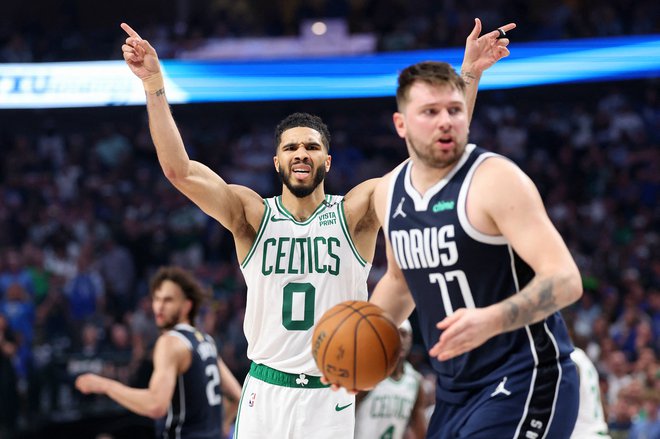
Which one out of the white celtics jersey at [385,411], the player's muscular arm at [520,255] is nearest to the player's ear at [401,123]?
the player's muscular arm at [520,255]

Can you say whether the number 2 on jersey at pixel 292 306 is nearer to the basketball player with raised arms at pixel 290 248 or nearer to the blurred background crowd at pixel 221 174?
the basketball player with raised arms at pixel 290 248

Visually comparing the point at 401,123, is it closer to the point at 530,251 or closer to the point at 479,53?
the point at 530,251

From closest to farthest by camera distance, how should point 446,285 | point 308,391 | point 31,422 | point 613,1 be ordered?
point 446,285, point 308,391, point 31,422, point 613,1

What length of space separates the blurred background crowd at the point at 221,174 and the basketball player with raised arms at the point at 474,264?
25.4 ft

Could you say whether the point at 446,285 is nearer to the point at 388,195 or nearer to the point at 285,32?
the point at 388,195

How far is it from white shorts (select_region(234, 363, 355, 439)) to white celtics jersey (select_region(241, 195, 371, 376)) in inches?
3.3

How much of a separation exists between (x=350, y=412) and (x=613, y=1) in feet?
45.0

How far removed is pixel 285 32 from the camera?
17500 mm

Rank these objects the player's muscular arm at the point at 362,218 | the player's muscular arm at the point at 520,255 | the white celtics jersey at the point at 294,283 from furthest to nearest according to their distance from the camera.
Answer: the player's muscular arm at the point at 362,218 < the white celtics jersey at the point at 294,283 < the player's muscular arm at the point at 520,255

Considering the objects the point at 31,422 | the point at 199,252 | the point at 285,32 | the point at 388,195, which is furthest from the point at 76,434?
the point at 285,32

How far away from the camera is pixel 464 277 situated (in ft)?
12.1

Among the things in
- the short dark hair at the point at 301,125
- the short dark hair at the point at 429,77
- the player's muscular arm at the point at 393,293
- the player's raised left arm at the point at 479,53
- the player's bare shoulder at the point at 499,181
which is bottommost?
the player's muscular arm at the point at 393,293

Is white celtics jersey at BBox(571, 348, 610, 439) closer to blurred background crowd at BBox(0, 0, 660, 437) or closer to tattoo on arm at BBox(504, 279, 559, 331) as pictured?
tattoo on arm at BBox(504, 279, 559, 331)

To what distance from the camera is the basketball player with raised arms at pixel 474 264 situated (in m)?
3.58
